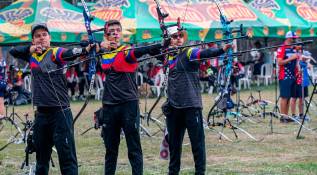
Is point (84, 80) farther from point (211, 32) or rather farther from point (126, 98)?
point (126, 98)

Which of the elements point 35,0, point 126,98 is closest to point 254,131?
point 126,98

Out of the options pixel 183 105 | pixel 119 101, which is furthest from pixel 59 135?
pixel 183 105

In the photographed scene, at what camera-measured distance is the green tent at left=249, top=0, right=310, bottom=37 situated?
22859 millimetres

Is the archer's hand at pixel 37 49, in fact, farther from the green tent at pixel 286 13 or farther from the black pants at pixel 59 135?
the green tent at pixel 286 13

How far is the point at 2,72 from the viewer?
14828 millimetres

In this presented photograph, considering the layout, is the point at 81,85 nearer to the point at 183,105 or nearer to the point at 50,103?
the point at 183,105

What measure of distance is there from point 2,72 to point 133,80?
7277 mm

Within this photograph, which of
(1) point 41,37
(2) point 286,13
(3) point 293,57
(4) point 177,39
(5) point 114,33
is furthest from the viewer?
(2) point 286,13

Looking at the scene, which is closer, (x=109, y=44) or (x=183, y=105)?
(x=109, y=44)

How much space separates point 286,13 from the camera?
23438 mm

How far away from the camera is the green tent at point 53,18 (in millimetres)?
19703

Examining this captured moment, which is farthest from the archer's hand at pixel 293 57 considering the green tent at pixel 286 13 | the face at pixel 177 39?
the green tent at pixel 286 13

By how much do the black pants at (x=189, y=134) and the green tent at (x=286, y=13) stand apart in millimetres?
14779

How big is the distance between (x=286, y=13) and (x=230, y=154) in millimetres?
13268
